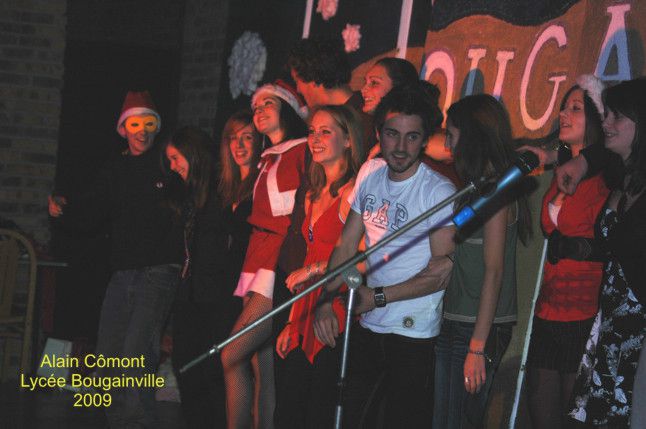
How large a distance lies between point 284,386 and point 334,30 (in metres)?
2.79

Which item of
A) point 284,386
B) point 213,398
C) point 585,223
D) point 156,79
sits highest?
point 156,79

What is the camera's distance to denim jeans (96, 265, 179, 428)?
501cm

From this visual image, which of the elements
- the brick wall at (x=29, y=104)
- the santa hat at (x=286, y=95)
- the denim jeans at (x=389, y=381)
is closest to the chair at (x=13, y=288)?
the brick wall at (x=29, y=104)

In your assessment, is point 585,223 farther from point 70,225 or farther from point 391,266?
point 70,225

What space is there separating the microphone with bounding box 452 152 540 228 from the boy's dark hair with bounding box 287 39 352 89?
93.7 inches

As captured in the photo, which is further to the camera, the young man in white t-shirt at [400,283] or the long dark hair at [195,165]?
the long dark hair at [195,165]

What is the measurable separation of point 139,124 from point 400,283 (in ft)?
7.81

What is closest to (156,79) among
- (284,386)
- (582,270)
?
(284,386)

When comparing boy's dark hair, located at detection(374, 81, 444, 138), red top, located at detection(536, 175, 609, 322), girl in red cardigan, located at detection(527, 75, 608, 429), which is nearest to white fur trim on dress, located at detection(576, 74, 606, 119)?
girl in red cardigan, located at detection(527, 75, 608, 429)

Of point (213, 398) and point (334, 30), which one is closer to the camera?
point (213, 398)

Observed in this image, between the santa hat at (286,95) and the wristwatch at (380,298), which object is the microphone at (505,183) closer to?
the wristwatch at (380,298)

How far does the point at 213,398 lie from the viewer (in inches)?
211

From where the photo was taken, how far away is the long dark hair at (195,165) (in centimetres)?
521

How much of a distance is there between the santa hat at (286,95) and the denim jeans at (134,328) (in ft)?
3.43
